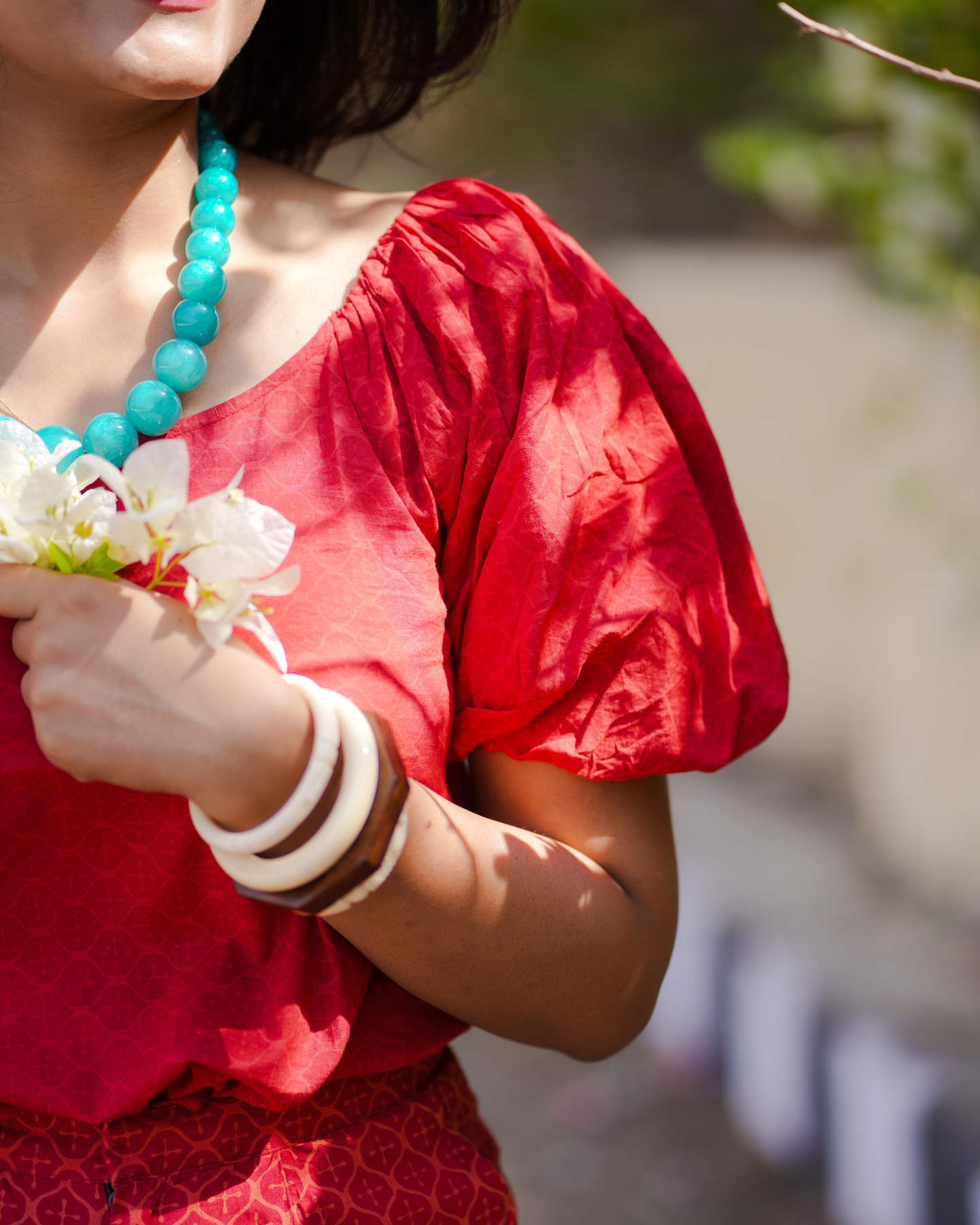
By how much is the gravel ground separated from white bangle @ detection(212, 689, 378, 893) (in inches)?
102

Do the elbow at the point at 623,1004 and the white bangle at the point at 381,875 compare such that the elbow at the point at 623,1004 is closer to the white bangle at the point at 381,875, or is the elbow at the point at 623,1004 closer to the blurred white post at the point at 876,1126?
the white bangle at the point at 381,875

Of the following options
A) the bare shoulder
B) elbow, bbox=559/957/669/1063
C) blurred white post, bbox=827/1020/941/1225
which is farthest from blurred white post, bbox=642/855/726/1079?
the bare shoulder

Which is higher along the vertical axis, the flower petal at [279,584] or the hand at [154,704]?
the flower petal at [279,584]

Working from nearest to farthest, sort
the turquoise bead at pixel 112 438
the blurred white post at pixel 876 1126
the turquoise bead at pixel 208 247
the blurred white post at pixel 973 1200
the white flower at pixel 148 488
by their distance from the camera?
the white flower at pixel 148 488 → the turquoise bead at pixel 112 438 → the turquoise bead at pixel 208 247 → the blurred white post at pixel 973 1200 → the blurred white post at pixel 876 1126

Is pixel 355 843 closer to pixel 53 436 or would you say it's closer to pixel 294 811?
pixel 294 811

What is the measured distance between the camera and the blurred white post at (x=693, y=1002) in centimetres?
356

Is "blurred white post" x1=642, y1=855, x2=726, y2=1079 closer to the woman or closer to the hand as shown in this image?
the woman

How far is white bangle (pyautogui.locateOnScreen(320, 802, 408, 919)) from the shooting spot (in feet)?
3.26

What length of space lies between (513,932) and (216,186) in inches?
33.2

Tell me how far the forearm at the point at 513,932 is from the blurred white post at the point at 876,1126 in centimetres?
164

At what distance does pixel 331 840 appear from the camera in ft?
3.15

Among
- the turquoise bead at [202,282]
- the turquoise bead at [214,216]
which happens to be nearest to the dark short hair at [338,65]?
the turquoise bead at [214,216]

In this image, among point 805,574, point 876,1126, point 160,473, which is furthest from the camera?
point 805,574

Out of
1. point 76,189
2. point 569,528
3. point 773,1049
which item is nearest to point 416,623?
point 569,528
